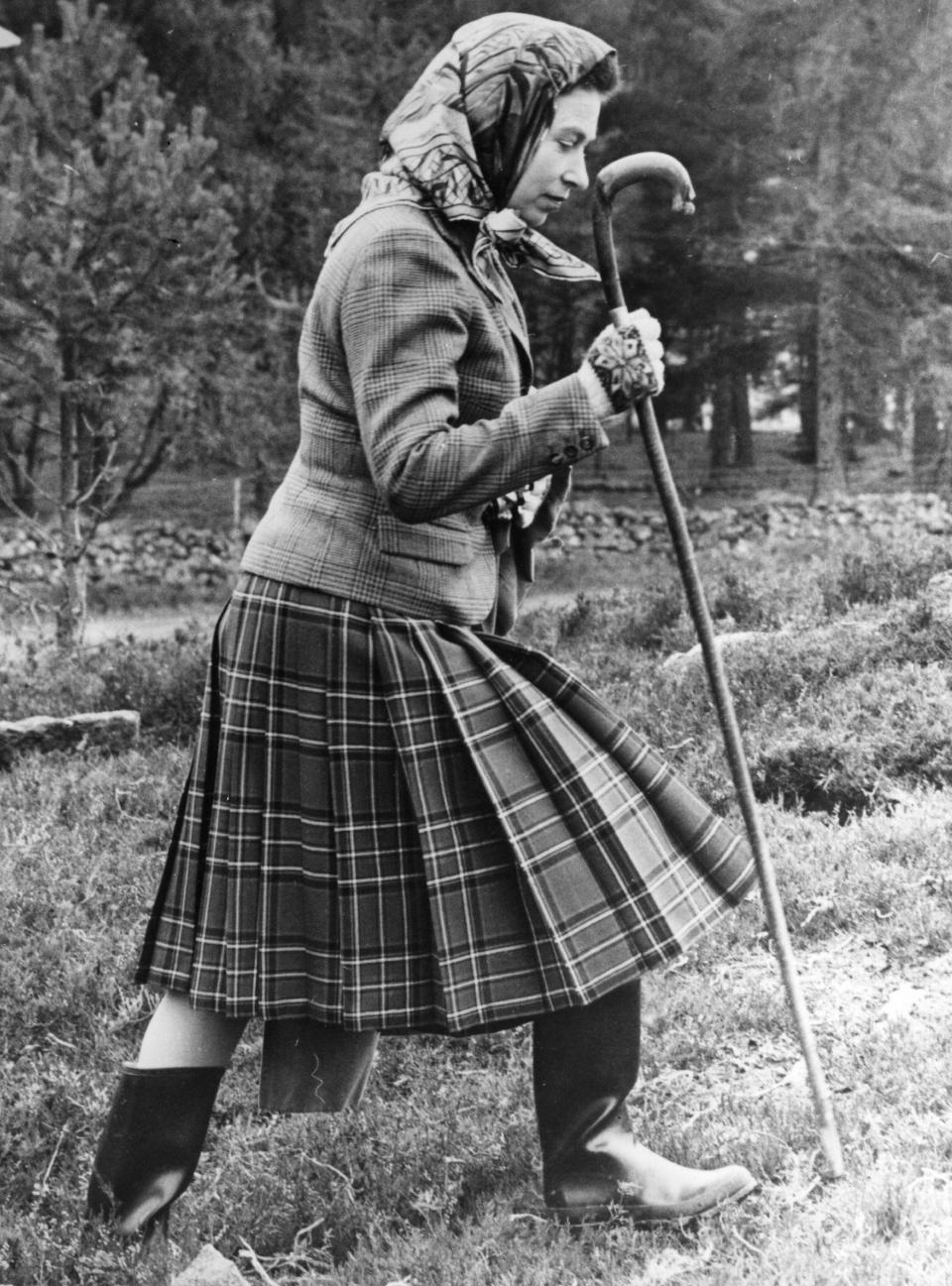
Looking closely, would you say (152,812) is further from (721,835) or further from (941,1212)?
(941,1212)

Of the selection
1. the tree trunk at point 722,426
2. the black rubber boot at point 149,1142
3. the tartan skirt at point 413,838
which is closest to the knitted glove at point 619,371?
the tartan skirt at point 413,838

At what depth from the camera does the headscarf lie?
80.4 inches

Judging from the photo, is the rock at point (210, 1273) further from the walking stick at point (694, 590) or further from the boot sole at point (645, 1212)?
the walking stick at point (694, 590)

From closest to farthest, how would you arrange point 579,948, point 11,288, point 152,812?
point 579,948 < point 152,812 < point 11,288

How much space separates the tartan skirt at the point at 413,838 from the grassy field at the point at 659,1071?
0.48 m

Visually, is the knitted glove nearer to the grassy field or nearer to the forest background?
the grassy field

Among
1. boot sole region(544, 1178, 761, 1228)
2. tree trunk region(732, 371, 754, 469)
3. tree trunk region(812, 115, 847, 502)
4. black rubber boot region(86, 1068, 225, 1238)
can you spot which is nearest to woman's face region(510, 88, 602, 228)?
black rubber boot region(86, 1068, 225, 1238)

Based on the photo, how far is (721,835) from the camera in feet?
7.64

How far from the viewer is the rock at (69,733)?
5371 millimetres

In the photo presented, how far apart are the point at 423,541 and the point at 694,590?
0.50 m

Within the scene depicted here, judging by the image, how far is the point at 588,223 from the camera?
34.0 ft

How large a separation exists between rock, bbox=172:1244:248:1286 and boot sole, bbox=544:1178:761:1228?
0.56m

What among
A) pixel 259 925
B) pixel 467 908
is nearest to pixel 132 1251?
pixel 259 925

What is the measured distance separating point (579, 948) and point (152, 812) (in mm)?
2735
